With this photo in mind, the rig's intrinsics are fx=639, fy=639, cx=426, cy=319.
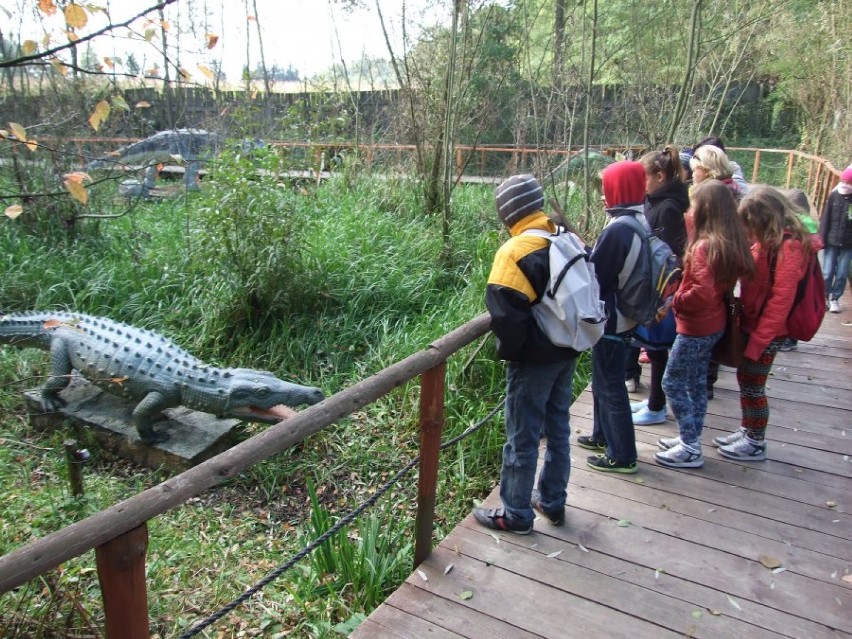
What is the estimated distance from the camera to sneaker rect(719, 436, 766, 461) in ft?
10.7

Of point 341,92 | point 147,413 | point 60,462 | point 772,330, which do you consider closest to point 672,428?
point 772,330

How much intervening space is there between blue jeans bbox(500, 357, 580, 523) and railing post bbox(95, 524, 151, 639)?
1389 millimetres

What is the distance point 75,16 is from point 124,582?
1.63m

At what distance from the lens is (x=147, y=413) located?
14.3 feet

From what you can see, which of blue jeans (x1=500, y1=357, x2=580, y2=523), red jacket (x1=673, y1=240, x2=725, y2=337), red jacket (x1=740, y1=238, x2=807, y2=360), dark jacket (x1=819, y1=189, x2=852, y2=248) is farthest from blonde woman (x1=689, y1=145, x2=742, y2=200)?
dark jacket (x1=819, y1=189, x2=852, y2=248)

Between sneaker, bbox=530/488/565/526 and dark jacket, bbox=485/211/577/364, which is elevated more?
dark jacket, bbox=485/211/577/364

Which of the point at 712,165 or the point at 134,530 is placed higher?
the point at 712,165

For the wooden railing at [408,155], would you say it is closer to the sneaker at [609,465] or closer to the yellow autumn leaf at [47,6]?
the sneaker at [609,465]

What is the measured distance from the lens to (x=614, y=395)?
288 centimetres

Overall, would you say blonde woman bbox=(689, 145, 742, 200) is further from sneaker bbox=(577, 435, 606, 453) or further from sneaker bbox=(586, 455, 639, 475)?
sneaker bbox=(586, 455, 639, 475)

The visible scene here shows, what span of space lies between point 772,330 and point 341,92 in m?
8.24

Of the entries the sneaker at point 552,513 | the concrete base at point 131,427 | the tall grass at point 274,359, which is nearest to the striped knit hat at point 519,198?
the sneaker at point 552,513

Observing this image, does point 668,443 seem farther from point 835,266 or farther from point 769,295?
point 835,266

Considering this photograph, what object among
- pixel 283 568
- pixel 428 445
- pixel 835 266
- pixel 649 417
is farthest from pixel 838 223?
pixel 283 568
